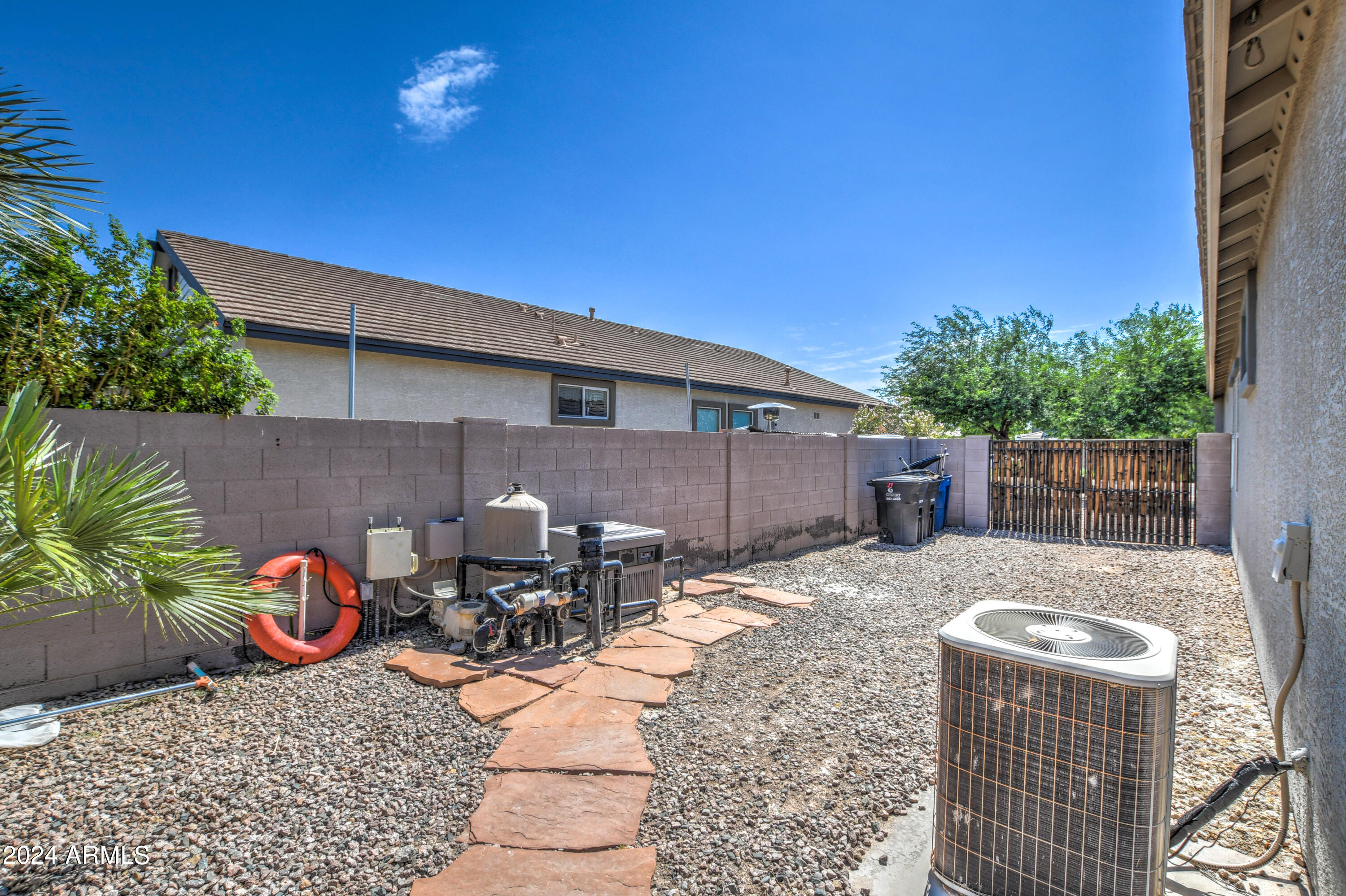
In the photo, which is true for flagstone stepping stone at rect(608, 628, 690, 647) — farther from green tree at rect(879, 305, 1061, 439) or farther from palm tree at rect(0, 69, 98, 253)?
green tree at rect(879, 305, 1061, 439)

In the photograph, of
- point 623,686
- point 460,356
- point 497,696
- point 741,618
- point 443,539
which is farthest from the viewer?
point 460,356

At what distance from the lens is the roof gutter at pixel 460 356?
7.16m

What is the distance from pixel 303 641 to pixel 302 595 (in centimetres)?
31

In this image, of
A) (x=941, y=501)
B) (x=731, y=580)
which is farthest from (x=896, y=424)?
(x=731, y=580)

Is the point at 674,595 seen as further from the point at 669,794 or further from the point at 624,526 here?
the point at 669,794

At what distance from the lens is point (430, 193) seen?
9.95 meters

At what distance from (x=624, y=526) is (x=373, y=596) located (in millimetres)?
2116

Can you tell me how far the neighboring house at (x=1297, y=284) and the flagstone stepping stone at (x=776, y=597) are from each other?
10.2ft

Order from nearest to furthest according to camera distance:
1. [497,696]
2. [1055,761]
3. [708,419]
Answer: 1. [1055,761]
2. [497,696]
3. [708,419]

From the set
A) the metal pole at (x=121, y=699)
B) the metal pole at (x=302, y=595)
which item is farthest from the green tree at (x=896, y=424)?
the metal pole at (x=121, y=699)

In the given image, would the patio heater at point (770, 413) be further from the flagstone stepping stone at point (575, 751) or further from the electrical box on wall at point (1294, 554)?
the electrical box on wall at point (1294, 554)

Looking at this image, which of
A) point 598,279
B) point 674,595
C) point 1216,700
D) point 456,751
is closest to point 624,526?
point 674,595

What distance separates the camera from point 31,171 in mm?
2719

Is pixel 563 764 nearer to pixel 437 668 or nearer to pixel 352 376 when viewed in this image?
pixel 437 668
